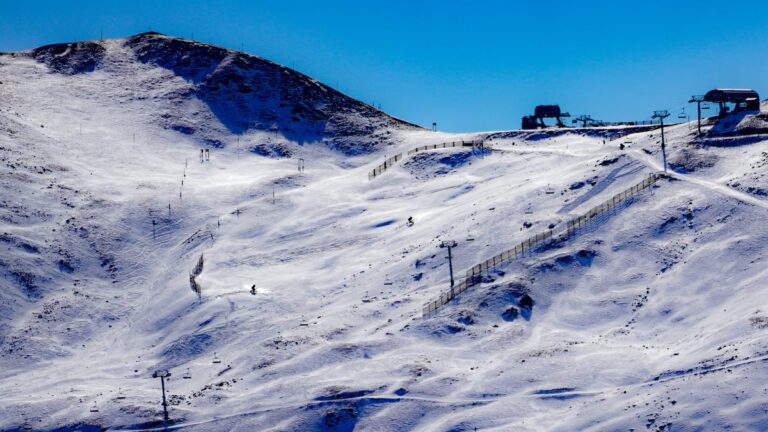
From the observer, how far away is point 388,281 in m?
94.3

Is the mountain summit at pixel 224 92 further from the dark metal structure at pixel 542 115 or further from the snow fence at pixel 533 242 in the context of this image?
the snow fence at pixel 533 242

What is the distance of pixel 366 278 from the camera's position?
316 ft

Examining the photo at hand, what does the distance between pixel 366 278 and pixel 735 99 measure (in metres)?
42.2

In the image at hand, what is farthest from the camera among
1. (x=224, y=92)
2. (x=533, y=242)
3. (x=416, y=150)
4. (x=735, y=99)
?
(x=224, y=92)

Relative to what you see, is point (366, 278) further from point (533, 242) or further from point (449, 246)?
point (533, 242)

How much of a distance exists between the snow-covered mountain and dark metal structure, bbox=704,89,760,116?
122 inches

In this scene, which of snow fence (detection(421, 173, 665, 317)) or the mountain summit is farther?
the mountain summit

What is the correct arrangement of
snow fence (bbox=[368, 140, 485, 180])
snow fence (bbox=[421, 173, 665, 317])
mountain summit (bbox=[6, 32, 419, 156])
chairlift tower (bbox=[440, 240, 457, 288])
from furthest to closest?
1. mountain summit (bbox=[6, 32, 419, 156])
2. snow fence (bbox=[368, 140, 485, 180])
3. chairlift tower (bbox=[440, 240, 457, 288])
4. snow fence (bbox=[421, 173, 665, 317])

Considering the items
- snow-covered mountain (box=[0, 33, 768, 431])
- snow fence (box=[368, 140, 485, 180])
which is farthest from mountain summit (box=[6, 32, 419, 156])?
snow fence (box=[368, 140, 485, 180])

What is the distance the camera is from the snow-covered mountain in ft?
250

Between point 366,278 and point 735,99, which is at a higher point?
point 735,99

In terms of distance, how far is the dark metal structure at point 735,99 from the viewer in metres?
115

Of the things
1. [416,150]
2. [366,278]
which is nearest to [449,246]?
[366,278]

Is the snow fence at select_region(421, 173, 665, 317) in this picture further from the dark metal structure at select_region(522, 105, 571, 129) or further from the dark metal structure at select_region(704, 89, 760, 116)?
the dark metal structure at select_region(522, 105, 571, 129)
